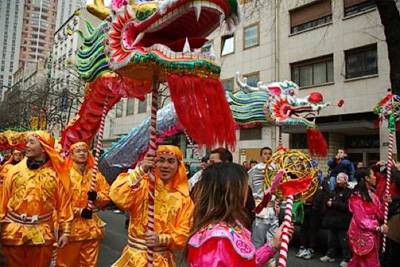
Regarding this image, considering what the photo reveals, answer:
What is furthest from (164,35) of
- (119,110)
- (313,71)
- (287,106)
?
(119,110)

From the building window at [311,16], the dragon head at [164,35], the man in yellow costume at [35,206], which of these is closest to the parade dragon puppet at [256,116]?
the man in yellow costume at [35,206]

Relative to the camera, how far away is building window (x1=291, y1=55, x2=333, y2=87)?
15.7 m

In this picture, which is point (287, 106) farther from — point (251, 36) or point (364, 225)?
point (251, 36)

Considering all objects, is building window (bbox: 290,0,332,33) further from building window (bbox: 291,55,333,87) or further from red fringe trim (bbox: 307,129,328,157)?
red fringe trim (bbox: 307,129,328,157)

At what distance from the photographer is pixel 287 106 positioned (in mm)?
7160

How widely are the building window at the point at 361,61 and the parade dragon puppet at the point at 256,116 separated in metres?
8.18

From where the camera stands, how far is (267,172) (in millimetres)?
2873

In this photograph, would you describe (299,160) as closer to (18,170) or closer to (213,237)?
(213,237)

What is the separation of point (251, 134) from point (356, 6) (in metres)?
6.92

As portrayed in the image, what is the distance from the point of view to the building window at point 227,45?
783 inches

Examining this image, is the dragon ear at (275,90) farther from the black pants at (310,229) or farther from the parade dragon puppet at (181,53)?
the parade dragon puppet at (181,53)

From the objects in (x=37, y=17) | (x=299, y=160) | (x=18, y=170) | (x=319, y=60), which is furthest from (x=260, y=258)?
(x=37, y=17)

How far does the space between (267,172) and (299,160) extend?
36cm

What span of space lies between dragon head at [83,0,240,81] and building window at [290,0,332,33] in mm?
14453
